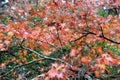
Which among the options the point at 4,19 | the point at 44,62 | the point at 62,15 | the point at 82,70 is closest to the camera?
the point at 82,70

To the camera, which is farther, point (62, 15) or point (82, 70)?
point (62, 15)

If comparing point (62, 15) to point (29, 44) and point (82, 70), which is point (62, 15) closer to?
point (29, 44)

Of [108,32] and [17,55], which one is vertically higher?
[108,32]

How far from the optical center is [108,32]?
5.43 m

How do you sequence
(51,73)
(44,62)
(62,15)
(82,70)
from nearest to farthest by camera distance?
1. (51,73)
2. (82,70)
3. (62,15)
4. (44,62)

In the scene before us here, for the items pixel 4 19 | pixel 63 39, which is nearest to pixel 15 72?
pixel 63 39

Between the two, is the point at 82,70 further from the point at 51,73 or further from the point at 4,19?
the point at 4,19

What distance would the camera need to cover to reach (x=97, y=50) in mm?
5656

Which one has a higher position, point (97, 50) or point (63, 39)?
point (63, 39)

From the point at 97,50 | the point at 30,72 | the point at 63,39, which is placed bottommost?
the point at 30,72

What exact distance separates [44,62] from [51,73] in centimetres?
327

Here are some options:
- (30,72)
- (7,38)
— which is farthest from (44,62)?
(7,38)

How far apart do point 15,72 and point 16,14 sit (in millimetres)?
4738

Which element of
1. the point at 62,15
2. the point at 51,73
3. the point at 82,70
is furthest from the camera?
the point at 62,15
